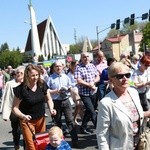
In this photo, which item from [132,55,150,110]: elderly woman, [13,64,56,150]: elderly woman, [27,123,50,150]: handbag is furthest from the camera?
[132,55,150,110]: elderly woman

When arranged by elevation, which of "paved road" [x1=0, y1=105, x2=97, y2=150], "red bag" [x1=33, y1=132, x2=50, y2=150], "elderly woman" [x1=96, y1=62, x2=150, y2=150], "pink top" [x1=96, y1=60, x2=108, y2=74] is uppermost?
"pink top" [x1=96, y1=60, x2=108, y2=74]

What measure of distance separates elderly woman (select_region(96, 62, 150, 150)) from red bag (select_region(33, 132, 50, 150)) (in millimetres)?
2104

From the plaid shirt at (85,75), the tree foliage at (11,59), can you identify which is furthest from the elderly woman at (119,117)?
the tree foliage at (11,59)

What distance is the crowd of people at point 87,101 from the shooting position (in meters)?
3.62

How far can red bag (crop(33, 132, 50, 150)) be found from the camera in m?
5.67

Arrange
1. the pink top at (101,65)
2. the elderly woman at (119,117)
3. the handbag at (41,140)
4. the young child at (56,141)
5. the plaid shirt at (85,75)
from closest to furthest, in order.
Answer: the elderly woman at (119,117) < the young child at (56,141) < the handbag at (41,140) < the plaid shirt at (85,75) < the pink top at (101,65)

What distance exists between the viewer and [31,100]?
587 cm

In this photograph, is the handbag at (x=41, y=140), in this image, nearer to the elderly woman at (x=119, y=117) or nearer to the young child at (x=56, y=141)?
the young child at (x=56, y=141)

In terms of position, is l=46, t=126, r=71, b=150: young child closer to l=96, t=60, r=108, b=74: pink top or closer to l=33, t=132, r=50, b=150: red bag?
l=33, t=132, r=50, b=150: red bag

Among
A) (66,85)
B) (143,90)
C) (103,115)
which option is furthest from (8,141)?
(103,115)

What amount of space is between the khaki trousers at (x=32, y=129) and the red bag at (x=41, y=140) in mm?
Result: 137

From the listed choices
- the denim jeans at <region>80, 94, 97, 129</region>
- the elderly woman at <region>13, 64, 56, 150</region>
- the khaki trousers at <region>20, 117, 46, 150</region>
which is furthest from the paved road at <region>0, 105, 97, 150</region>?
the elderly woman at <region>13, 64, 56, 150</region>

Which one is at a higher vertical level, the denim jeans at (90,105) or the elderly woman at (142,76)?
the elderly woman at (142,76)

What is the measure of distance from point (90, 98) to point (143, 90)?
1.13 m
